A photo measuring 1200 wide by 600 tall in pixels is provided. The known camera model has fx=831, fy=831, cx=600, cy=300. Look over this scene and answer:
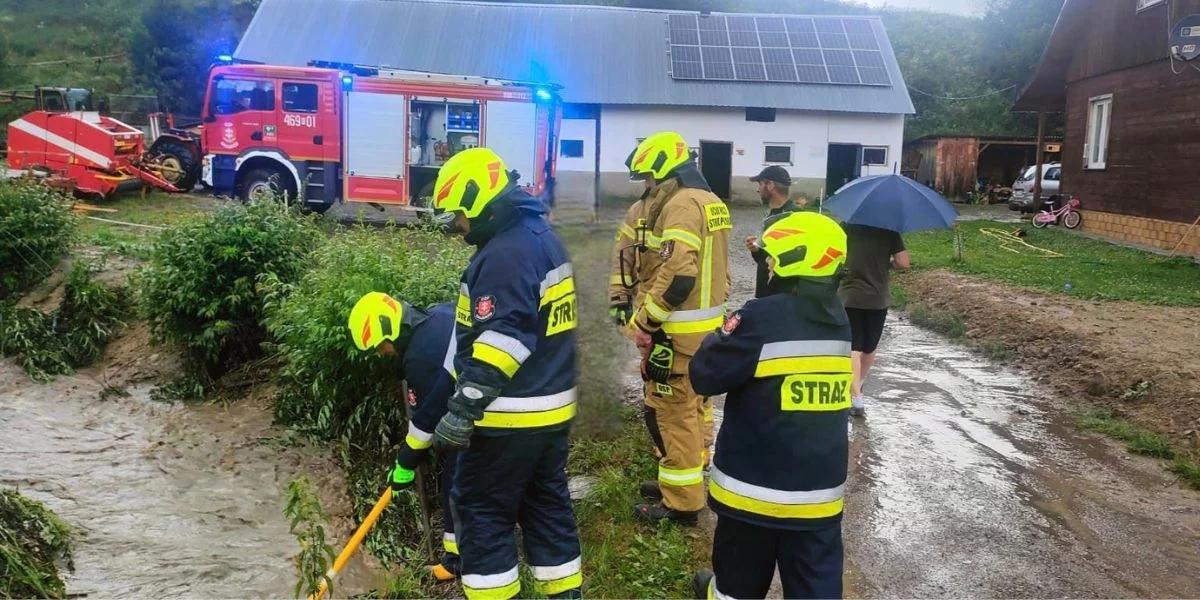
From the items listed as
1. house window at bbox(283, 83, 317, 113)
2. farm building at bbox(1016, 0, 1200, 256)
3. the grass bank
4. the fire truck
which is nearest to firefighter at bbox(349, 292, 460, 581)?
the grass bank

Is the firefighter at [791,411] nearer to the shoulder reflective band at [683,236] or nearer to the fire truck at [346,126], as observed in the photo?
the shoulder reflective band at [683,236]

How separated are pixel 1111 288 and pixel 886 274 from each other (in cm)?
581

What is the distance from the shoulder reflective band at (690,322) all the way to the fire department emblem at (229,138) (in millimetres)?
12214

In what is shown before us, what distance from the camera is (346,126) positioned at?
1409cm

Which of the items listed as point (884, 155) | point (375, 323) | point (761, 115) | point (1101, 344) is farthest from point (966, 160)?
point (375, 323)

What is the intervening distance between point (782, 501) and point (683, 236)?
1619 mm

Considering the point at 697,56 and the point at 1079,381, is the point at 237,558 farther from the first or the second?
the point at 697,56

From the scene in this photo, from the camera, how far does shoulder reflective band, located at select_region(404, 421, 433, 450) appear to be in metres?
3.44

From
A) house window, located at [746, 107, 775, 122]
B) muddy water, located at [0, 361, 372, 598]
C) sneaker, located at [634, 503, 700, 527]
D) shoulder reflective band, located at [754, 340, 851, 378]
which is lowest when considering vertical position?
muddy water, located at [0, 361, 372, 598]

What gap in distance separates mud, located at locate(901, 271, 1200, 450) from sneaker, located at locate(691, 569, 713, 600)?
12.1ft

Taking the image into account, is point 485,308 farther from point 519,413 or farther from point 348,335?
point 348,335

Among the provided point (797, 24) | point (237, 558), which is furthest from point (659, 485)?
point (797, 24)

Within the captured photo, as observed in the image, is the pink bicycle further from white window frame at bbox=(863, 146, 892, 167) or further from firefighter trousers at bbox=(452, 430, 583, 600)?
firefighter trousers at bbox=(452, 430, 583, 600)

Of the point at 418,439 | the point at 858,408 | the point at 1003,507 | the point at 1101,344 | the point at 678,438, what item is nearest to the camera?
the point at 418,439
